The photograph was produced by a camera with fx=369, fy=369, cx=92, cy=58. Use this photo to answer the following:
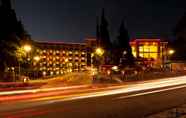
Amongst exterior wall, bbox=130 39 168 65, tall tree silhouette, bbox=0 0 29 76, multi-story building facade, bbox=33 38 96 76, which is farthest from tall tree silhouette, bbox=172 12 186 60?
multi-story building facade, bbox=33 38 96 76

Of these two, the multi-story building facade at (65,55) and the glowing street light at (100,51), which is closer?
the glowing street light at (100,51)

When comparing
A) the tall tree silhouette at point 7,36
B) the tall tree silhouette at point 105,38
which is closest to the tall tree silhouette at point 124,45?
the tall tree silhouette at point 105,38

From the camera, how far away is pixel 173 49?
71938 millimetres

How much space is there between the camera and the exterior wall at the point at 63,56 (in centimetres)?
14588

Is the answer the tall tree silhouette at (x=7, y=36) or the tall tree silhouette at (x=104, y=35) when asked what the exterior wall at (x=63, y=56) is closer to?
the tall tree silhouette at (x=104, y=35)

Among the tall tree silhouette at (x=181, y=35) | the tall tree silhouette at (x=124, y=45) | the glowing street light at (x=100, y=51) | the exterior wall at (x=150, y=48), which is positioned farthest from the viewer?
the exterior wall at (x=150, y=48)

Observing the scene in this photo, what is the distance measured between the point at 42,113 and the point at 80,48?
140870 mm

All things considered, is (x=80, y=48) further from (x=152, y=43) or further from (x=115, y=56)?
(x=115, y=56)

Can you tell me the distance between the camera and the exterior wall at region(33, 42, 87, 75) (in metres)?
146

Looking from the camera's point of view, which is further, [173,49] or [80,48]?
[80,48]

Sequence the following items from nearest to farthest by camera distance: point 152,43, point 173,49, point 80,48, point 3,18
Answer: point 3,18 → point 173,49 → point 152,43 → point 80,48

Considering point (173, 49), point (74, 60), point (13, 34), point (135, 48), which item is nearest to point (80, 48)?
point (74, 60)

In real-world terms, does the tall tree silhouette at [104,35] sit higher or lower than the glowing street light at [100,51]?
higher

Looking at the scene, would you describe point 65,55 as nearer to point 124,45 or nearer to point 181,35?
point 124,45
